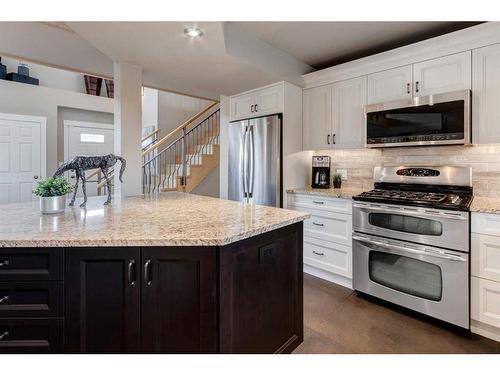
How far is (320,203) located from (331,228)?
0.28 m

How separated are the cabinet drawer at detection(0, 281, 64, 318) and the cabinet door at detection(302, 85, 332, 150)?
2833 mm

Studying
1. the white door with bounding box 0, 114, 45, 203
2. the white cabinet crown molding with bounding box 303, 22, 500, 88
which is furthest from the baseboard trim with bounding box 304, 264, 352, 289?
the white door with bounding box 0, 114, 45, 203

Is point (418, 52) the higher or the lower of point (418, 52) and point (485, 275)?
the higher

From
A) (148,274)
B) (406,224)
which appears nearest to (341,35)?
(406,224)

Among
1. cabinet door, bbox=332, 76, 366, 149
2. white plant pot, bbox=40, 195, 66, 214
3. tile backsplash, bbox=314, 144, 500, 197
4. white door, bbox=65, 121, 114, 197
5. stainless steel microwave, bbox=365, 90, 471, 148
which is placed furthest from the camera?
white door, bbox=65, 121, 114, 197

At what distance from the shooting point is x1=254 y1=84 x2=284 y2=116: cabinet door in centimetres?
335

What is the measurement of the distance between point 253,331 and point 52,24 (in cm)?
298

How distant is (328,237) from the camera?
118 inches

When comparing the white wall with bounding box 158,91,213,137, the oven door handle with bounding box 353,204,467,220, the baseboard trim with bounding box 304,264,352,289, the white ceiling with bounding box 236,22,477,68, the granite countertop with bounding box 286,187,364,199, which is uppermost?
the white wall with bounding box 158,91,213,137

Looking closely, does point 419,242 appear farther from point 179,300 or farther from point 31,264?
point 31,264

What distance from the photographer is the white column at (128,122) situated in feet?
9.40

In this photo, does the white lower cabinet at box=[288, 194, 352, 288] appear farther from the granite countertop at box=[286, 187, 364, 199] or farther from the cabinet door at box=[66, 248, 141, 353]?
the cabinet door at box=[66, 248, 141, 353]
